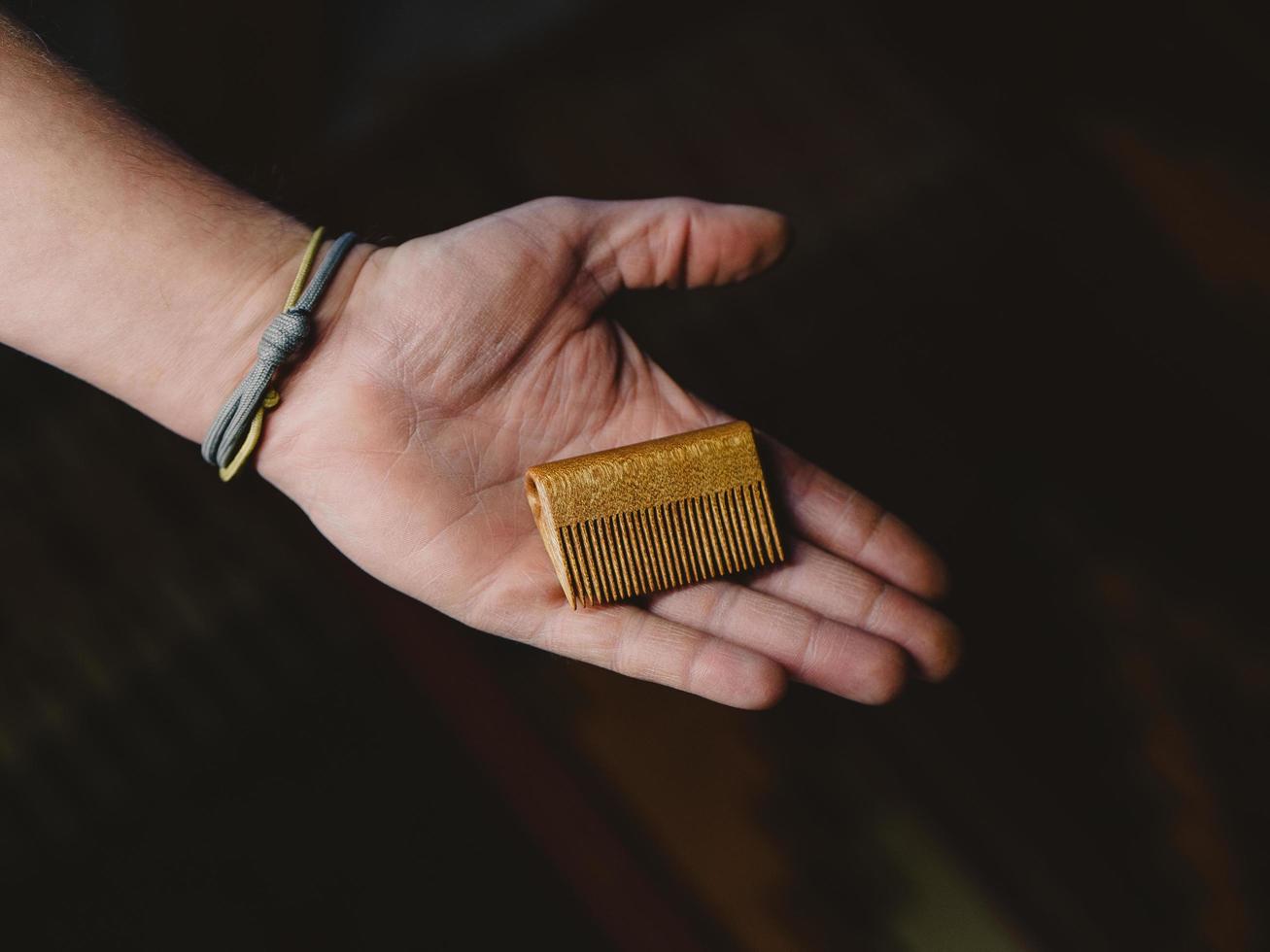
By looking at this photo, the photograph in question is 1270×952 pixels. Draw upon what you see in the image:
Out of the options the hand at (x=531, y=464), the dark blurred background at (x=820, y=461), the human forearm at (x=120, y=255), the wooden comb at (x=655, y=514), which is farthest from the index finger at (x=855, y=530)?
the human forearm at (x=120, y=255)

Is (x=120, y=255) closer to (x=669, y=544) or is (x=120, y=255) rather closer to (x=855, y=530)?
(x=669, y=544)

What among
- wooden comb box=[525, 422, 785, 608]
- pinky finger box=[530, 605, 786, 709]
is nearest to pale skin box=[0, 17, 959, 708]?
pinky finger box=[530, 605, 786, 709]

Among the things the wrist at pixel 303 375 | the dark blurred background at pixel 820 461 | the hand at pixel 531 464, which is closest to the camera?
the hand at pixel 531 464

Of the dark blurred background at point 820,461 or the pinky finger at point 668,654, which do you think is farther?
the dark blurred background at point 820,461

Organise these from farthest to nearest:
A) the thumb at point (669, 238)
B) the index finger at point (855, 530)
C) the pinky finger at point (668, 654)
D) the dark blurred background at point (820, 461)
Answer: the dark blurred background at point (820, 461) → the thumb at point (669, 238) → the index finger at point (855, 530) → the pinky finger at point (668, 654)

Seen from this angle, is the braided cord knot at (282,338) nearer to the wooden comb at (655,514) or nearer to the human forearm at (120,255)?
the human forearm at (120,255)

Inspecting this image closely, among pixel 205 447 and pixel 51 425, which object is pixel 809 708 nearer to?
pixel 205 447

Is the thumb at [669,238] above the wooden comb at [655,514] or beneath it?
above

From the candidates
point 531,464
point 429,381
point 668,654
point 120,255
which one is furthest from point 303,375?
point 668,654
